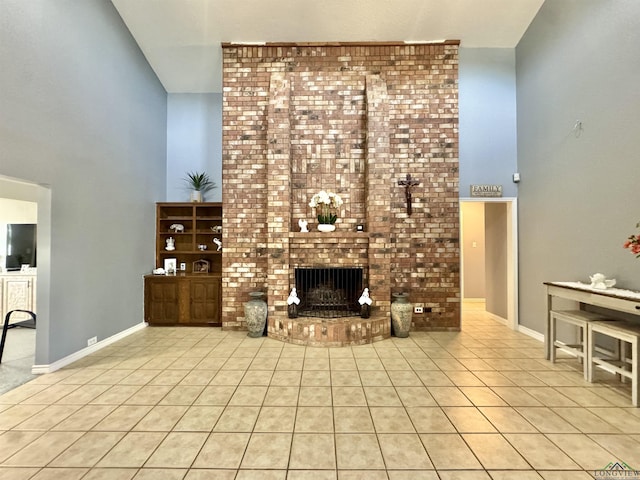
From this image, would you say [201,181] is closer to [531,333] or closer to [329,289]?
[329,289]

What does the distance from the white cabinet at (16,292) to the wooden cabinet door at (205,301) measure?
237 cm

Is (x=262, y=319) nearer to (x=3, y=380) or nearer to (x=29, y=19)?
(x=3, y=380)

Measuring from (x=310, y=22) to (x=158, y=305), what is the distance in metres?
5.06

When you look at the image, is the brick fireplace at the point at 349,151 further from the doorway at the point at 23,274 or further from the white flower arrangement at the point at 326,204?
the doorway at the point at 23,274

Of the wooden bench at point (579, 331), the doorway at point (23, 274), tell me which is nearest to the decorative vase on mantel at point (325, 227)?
the wooden bench at point (579, 331)

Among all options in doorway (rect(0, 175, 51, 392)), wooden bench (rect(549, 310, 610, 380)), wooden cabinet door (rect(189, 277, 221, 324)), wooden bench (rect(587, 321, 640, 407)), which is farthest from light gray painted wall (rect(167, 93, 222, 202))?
wooden bench (rect(587, 321, 640, 407))

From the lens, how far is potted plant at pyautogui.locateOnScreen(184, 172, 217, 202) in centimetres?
539

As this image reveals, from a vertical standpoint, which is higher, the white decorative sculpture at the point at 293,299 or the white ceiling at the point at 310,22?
the white ceiling at the point at 310,22

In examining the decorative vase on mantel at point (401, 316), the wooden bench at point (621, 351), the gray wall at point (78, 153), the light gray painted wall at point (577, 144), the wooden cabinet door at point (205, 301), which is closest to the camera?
the wooden bench at point (621, 351)

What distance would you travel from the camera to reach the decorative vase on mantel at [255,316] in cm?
429

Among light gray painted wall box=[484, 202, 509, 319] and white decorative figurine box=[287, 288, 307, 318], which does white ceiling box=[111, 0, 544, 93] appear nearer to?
light gray painted wall box=[484, 202, 509, 319]

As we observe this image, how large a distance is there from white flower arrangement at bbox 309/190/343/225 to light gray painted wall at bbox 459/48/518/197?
2.11 m

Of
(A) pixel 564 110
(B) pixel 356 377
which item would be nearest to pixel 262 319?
(B) pixel 356 377

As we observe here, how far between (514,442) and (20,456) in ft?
10.5
